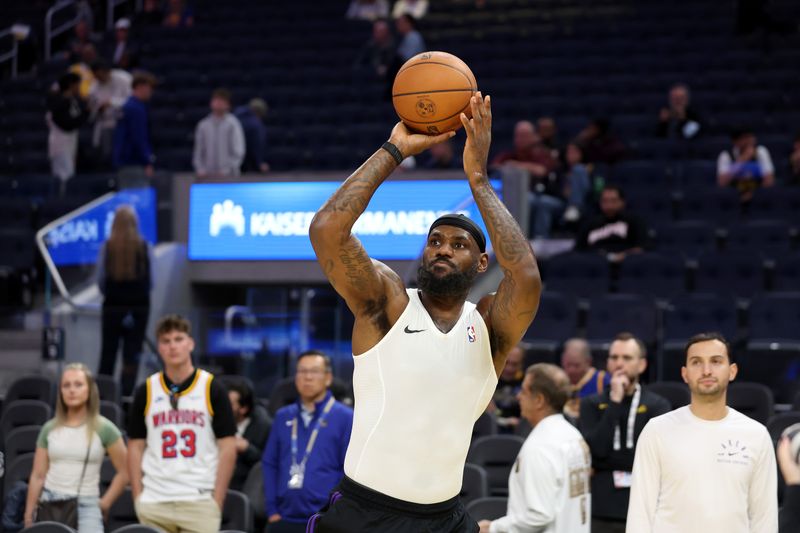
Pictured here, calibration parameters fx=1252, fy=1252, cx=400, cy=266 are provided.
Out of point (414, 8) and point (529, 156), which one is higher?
point (414, 8)

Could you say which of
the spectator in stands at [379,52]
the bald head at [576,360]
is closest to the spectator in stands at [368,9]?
the spectator in stands at [379,52]

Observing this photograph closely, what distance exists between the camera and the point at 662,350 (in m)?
10.3

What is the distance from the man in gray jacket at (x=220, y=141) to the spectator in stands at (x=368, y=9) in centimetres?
662

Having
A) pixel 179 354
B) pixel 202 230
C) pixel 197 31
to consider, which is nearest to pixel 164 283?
pixel 202 230

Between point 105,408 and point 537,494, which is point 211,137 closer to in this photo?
point 105,408

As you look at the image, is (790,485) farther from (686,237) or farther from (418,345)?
(686,237)

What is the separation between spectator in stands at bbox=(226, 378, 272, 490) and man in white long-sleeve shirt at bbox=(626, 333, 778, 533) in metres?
3.62

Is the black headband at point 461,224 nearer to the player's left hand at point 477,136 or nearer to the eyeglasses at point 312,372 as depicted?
the player's left hand at point 477,136

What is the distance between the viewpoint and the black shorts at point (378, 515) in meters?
4.09

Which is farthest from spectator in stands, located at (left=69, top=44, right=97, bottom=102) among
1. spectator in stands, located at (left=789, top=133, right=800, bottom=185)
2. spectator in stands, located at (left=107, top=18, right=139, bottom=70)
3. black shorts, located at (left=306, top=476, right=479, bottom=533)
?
black shorts, located at (left=306, top=476, right=479, bottom=533)

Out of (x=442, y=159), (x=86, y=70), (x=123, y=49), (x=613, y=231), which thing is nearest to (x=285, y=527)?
(x=613, y=231)

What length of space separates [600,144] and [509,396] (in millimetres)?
5583

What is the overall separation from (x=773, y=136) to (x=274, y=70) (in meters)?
7.43

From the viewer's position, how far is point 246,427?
27.6ft
